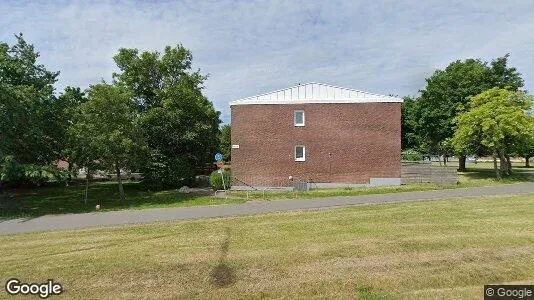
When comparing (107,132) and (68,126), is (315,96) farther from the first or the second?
(68,126)

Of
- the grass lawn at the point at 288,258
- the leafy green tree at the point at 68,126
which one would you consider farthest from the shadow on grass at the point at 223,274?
the leafy green tree at the point at 68,126

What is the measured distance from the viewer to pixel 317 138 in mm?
31016

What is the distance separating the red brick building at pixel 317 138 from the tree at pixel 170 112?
6.26 metres

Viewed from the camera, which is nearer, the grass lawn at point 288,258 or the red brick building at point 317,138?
the grass lawn at point 288,258

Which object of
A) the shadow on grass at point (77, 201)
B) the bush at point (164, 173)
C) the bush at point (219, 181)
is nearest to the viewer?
the shadow on grass at point (77, 201)

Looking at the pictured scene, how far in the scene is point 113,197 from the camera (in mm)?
29922

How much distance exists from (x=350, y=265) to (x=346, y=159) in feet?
72.9

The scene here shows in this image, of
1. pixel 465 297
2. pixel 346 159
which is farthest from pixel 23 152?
pixel 465 297

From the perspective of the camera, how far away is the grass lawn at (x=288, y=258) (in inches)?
302

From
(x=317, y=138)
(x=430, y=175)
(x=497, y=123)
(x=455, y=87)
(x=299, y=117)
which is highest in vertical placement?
(x=455, y=87)

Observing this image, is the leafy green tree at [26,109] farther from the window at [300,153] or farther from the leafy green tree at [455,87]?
the leafy green tree at [455,87]

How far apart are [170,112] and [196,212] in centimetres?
1865

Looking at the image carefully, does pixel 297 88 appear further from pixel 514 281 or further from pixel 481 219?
pixel 514 281

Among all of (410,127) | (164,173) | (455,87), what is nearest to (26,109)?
(164,173)
